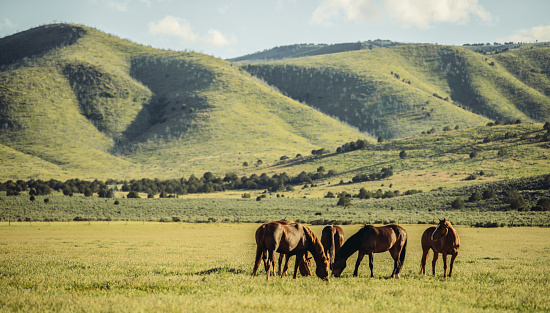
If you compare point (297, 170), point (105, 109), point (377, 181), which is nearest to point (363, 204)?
point (377, 181)

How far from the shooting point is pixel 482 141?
110 m

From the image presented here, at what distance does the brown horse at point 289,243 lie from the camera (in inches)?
574

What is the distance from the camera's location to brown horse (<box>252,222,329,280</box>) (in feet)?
47.8

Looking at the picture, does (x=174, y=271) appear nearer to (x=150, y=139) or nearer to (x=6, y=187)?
(x=6, y=187)

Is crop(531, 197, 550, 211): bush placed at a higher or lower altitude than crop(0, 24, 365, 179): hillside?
lower

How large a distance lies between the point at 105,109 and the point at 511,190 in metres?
143

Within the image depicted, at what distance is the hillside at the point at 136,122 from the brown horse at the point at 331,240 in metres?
111

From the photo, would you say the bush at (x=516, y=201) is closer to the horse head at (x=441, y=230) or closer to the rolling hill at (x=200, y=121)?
the rolling hill at (x=200, y=121)

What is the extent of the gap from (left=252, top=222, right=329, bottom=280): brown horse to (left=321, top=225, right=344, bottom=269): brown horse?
85 centimetres

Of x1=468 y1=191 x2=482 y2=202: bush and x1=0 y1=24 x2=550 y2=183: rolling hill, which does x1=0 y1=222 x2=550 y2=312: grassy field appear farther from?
x1=0 y1=24 x2=550 y2=183: rolling hill

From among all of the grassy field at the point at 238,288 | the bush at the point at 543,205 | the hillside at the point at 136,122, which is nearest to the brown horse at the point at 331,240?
the grassy field at the point at 238,288

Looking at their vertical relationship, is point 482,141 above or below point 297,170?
above

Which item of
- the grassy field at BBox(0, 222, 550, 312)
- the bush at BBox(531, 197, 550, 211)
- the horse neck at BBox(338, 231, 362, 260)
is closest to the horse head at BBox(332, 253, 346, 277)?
the horse neck at BBox(338, 231, 362, 260)

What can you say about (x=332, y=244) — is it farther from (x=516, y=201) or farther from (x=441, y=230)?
(x=516, y=201)
